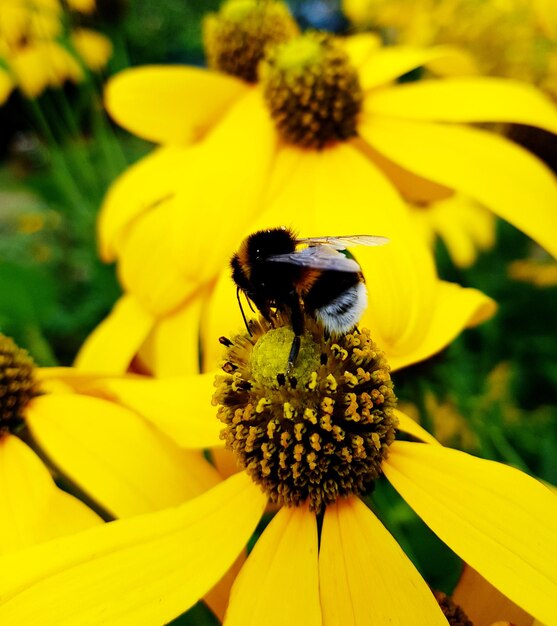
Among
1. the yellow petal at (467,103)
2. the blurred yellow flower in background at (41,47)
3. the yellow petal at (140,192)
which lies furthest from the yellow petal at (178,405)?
the blurred yellow flower in background at (41,47)

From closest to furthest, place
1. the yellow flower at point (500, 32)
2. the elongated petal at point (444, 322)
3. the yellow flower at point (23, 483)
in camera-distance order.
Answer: the yellow flower at point (23, 483), the elongated petal at point (444, 322), the yellow flower at point (500, 32)

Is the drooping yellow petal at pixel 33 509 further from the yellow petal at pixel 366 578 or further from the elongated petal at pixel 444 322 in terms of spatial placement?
the elongated petal at pixel 444 322

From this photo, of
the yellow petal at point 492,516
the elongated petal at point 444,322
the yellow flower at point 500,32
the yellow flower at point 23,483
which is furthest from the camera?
the yellow flower at point 500,32

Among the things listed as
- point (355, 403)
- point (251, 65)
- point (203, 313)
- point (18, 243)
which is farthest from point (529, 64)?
point (18, 243)

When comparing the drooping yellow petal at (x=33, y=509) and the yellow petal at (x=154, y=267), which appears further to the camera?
the yellow petal at (x=154, y=267)

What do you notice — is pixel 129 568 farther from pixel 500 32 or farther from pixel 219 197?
pixel 500 32
